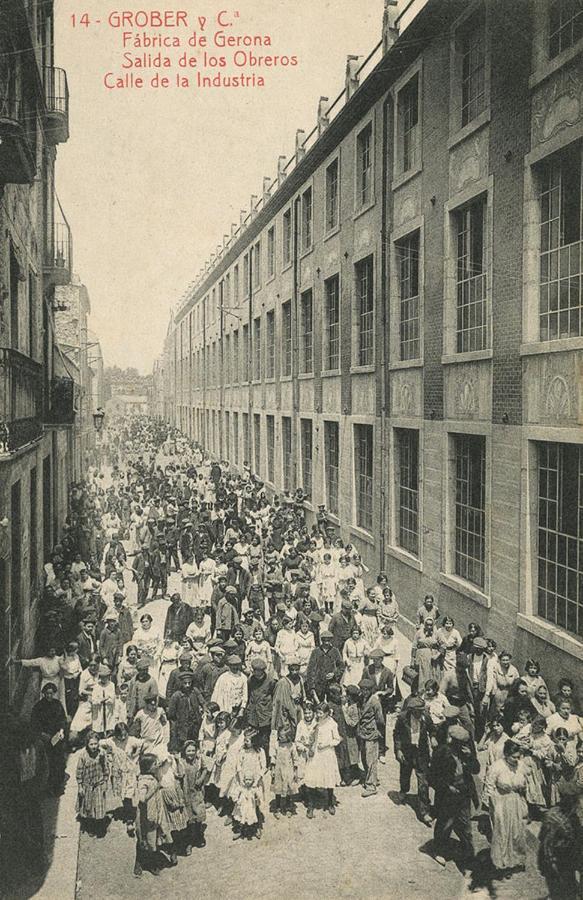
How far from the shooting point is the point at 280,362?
2692cm

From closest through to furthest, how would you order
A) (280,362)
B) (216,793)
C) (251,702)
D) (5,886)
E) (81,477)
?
(5,886) < (216,793) < (251,702) < (280,362) < (81,477)

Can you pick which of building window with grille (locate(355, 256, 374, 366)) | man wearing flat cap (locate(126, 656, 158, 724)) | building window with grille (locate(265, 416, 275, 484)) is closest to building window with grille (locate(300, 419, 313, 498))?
building window with grille (locate(265, 416, 275, 484))

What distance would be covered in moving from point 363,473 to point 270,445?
11648 mm

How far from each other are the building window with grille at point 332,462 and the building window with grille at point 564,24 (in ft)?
39.4

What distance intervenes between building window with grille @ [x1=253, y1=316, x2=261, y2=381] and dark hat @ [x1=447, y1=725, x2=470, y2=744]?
24.9 metres

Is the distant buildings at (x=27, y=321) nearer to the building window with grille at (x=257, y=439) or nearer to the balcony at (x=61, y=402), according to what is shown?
the balcony at (x=61, y=402)

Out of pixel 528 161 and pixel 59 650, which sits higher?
pixel 528 161

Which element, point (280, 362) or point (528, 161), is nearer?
point (528, 161)

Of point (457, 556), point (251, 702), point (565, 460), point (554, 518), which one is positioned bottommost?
point (251, 702)

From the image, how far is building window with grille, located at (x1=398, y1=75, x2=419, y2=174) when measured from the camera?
14.8 meters

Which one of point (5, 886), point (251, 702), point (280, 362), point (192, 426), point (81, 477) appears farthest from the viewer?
point (192, 426)

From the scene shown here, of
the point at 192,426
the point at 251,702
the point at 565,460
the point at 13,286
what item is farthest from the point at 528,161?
the point at 192,426

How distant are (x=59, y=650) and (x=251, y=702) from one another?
4309mm

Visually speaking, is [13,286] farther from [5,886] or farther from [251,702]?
[5,886]
